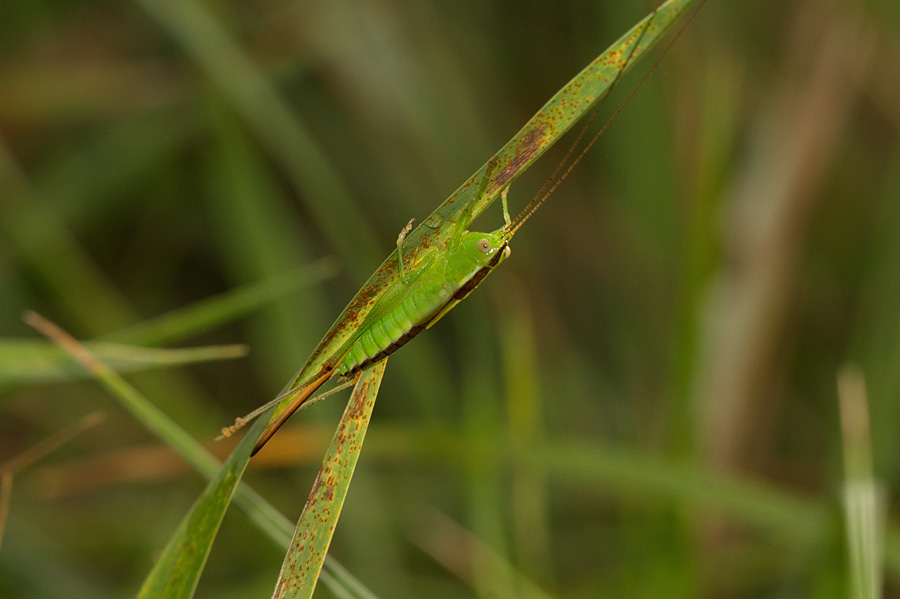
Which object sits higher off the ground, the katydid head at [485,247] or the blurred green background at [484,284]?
the blurred green background at [484,284]

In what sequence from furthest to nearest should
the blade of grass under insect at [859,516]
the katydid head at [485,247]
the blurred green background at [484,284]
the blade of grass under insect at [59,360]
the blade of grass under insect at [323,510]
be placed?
the blurred green background at [484,284]
the katydid head at [485,247]
the blade of grass under insect at [59,360]
the blade of grass under insect at [859,516]
the blade of grass under insect at [323,510]

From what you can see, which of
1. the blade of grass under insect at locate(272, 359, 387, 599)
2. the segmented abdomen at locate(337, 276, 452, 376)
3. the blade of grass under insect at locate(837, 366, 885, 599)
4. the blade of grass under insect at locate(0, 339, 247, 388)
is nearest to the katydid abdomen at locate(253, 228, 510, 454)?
the segmented abdomen at locate(337, 276, 452, 376)

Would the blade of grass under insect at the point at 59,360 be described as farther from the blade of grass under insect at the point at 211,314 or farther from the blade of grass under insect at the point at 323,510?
the blade of grass under insect at the point at 323,510

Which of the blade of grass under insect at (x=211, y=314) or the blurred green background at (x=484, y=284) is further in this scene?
the blurred green background at (x=484, y=284)

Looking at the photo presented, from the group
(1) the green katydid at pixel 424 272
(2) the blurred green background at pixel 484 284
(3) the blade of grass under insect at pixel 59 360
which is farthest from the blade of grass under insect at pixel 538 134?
(2) the blurred green background at pixel 484 284

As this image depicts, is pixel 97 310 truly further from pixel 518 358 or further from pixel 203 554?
pixel 203 554

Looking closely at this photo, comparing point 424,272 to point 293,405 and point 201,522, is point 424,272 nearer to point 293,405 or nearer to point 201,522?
point 293,405

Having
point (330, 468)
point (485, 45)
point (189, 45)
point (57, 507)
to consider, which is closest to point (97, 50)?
point (189, 45)
